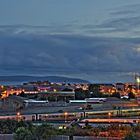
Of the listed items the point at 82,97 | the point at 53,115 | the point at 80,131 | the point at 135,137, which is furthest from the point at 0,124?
the point at 82,97

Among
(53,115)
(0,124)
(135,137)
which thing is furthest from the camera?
(53,115)

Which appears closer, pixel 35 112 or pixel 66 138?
pixel 66 138

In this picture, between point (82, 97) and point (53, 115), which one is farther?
point (82, 97)

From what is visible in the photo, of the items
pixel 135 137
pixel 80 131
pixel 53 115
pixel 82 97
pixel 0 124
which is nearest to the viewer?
pixel 135 137

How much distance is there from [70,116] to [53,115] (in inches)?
53.5

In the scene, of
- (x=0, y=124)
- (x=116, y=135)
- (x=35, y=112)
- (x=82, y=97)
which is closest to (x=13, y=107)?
(x=35, y=112)

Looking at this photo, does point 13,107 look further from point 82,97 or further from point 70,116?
point 82,97

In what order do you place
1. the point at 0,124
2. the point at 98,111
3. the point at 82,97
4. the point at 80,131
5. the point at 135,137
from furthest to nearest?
the point at 82,97 → the point at 98,111 → the point at 0,124 → the point at 80,131 → the point at 135,137

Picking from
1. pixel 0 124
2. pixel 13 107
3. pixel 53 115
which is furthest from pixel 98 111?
pixel 0 124

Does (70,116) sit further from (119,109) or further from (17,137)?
(17,137)

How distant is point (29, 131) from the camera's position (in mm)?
19844

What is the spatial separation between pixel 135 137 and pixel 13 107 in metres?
35.4

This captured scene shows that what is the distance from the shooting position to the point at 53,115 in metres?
40.2

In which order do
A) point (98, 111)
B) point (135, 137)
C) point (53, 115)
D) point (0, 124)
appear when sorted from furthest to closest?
point (98, 111) < point (53, 115) < point (0, 124) < point (135, 137)
